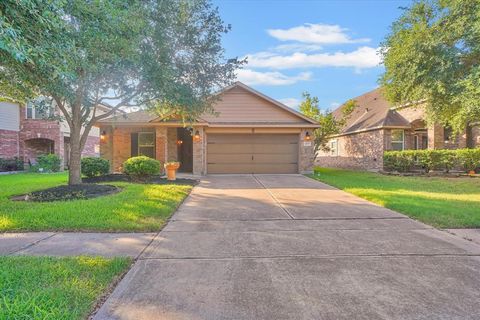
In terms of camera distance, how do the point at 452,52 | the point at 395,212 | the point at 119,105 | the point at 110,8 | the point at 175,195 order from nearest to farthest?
the point at 110,8
the point at 395,212
the point at 175,195
the point at 119,105
the point at 452,52

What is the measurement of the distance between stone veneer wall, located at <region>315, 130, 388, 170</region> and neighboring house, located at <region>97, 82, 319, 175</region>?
16.8 ft

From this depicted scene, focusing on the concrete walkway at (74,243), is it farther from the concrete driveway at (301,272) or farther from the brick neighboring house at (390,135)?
the brick neighboring house at (390,135)

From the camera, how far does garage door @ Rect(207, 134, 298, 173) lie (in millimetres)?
17500

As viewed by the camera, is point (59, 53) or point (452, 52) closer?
point (59, 53)

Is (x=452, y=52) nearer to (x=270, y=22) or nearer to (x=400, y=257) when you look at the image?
(x=270, y=22)

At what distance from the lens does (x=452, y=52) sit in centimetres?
1307

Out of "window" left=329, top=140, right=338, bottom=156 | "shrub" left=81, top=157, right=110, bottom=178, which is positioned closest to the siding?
"shrub" left=81, top=157, right=110, bottom=178

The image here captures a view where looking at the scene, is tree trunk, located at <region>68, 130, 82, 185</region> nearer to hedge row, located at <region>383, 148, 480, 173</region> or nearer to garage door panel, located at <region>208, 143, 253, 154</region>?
garage door panel, located at <region>208, 143, 253, 154</region>

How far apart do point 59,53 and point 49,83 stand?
2.90 m

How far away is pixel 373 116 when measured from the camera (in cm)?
2133

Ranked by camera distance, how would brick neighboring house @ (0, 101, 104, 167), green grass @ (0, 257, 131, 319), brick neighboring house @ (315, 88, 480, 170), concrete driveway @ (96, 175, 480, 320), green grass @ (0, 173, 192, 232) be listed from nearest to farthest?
green grass @ (0, 257, 131, 319)
concrete driveway @ (96, 175, 480, 320)
green grass @ (0, 173, 192, 232)
brick neighboring house @ (315, 88, 480, 170)
brick neighboring house @ (0, 101, 104, 167)

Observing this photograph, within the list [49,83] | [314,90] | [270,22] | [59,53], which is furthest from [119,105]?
[314,90]

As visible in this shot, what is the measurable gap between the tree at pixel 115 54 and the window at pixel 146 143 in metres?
5.65

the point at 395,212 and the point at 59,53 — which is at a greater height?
the point at 59,53
